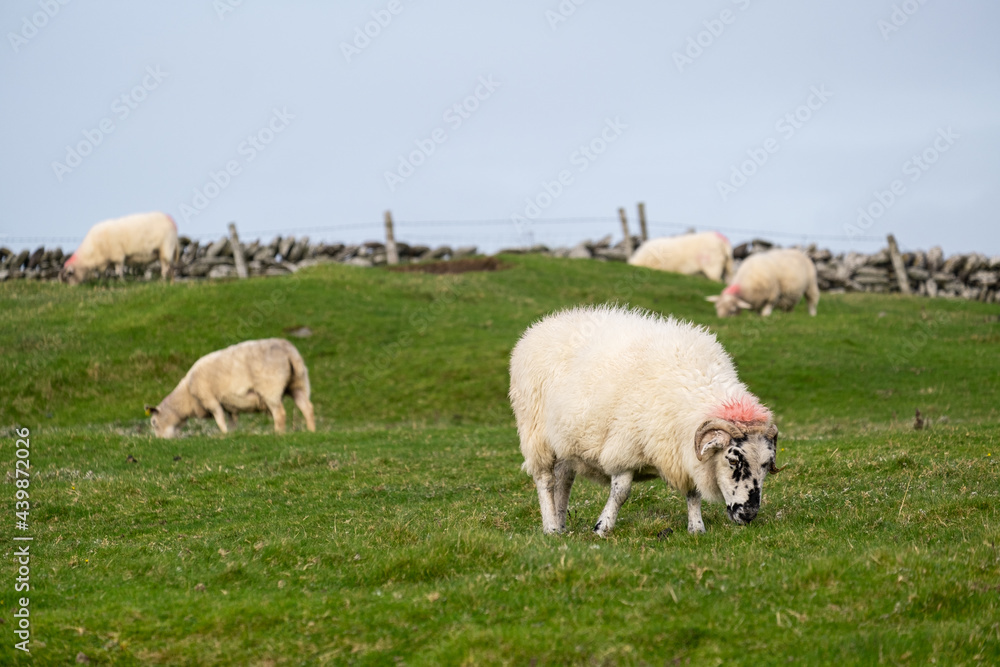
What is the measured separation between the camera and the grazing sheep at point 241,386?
19.8 metres

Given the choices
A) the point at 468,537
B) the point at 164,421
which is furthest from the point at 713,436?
the point at 164,421

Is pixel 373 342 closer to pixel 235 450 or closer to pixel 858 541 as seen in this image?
pixel 235 450

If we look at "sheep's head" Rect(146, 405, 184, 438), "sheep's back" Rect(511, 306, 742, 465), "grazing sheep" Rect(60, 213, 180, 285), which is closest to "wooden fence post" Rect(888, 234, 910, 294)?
"grazing sheep" Rect(60, 213, 180, 285)

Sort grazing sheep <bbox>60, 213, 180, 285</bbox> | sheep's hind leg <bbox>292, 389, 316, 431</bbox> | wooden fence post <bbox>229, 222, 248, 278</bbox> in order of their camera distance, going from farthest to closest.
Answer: wooden fence post <bbox>229, 222, 248, 278</bbox> → grazing sheep <bbox>60, 213, 180, 285</bbox> → sheep's hind leg <bbox>292, 389, 316, 431</bbox>

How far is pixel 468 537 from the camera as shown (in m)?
8.02

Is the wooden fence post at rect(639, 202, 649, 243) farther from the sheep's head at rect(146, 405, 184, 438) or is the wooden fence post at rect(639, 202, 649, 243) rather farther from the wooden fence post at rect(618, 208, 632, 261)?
the sheep's head at rect(146, 405, 184, 438)

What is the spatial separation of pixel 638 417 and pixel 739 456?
1.07m

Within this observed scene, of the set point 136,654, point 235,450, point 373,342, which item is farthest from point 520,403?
point 373,342

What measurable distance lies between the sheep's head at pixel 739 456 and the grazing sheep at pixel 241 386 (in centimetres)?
1221

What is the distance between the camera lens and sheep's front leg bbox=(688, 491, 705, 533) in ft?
29.7

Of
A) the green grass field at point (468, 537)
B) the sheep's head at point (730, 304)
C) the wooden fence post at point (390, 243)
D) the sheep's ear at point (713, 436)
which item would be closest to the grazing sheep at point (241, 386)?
the green grass field at point (468, 537)

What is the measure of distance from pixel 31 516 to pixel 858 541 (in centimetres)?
958

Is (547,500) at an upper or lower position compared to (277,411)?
upper

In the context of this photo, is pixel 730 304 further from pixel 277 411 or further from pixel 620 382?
pixel 620 382
